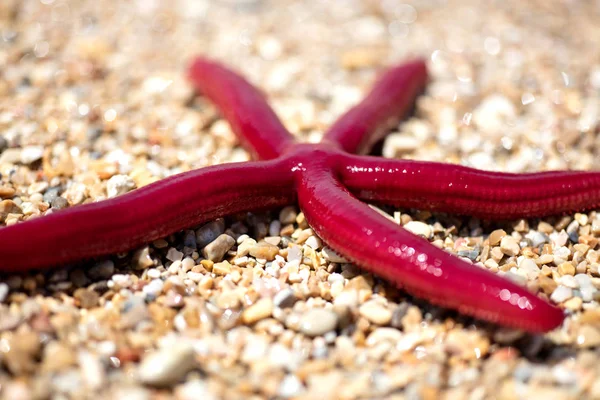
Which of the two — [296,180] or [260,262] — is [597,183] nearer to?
[296,180]

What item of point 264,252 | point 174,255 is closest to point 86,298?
point 174,255

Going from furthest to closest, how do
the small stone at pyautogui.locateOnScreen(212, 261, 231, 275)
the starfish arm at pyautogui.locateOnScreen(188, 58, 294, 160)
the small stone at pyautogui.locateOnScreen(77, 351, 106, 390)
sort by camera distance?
the starfish arm at pyautogui.locateOnScreen(188, 58, 294, 160) < the small stone at pyautogui.locateOnScreen(212, 261, 231, 275) < the small stone at pyautogui.locateOnScreen(77, 351, 106, 390)

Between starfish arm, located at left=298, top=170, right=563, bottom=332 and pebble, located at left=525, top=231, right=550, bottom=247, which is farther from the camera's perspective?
pebble, located at left=525, top=231, right=550, bottom=247

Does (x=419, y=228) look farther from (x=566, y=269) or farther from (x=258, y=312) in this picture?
(x=258, y=312)

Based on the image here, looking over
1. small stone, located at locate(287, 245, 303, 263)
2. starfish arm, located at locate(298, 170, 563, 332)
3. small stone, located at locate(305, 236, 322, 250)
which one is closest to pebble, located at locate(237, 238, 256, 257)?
small stone, located at locate(287, 245, 303, 263)

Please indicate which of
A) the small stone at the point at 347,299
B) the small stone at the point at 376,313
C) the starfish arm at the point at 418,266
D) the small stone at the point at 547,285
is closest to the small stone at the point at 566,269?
the small stone at the point at 547,285

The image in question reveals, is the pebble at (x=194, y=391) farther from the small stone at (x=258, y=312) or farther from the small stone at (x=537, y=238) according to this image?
the small stone at (x=537, y=238)

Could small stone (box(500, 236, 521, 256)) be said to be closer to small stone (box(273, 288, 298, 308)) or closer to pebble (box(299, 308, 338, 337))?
pebble (box(299, 308, 338, 337))
